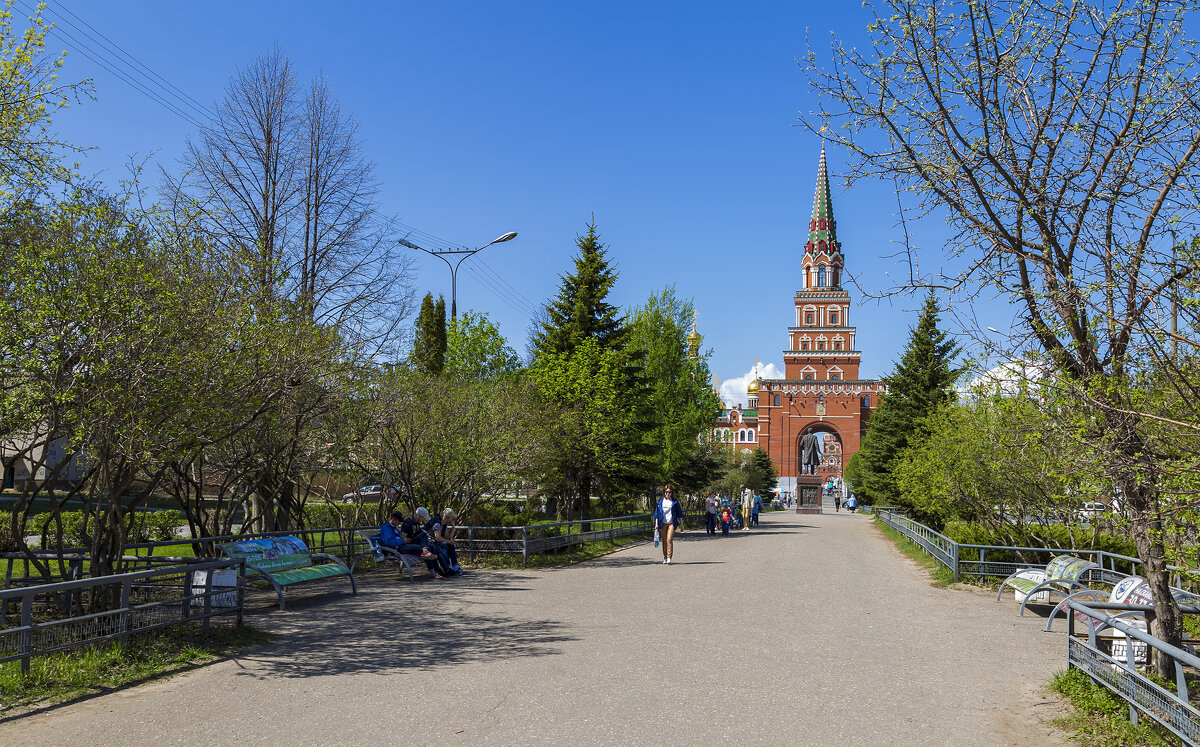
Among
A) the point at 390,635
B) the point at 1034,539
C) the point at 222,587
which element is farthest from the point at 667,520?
the point at 222,587

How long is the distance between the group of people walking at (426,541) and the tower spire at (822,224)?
95775 mm

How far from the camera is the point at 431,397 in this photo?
62.5 feet

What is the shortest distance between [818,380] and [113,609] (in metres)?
101

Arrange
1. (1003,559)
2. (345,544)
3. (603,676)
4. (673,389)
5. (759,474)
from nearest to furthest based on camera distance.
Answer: (603,676)
(345,544)
(1003,559)
(673,389)
(759,474)

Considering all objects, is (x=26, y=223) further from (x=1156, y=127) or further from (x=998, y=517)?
(x=998, y=517)

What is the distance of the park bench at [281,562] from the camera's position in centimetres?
1098

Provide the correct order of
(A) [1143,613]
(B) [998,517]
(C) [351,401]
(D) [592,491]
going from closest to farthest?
1. (A) [1143,613]
2. (C) [351,401]
3. (B) [998,517]
4. (D) [592,491]

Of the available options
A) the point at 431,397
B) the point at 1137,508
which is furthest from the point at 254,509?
the point at 1137,508

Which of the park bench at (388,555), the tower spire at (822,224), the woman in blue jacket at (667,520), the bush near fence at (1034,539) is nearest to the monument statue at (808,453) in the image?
the tower spire at (822,224)

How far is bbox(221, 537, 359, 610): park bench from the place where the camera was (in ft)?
36.0

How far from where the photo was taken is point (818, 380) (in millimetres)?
105188

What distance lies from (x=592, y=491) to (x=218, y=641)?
23.9 metres

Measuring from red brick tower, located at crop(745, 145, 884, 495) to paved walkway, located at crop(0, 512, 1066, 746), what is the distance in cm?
9355

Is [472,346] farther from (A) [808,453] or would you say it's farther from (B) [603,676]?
(A) [808,453]
